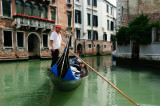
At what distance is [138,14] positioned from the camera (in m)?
10.5

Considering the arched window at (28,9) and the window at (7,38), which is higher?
the arched window at (28,9)

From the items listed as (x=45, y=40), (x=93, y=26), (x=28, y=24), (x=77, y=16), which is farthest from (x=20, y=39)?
(x=93, y=26)

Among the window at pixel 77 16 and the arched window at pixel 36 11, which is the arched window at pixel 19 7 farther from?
the window at pixel 77 16

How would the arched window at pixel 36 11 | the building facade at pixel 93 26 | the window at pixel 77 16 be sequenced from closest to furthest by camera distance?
the arched window at pixel 36 11, the window at pixel 77 16, the building facade at pixel 93 26

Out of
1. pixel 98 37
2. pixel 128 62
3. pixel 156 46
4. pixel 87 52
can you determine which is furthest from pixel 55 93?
pixel 98 37

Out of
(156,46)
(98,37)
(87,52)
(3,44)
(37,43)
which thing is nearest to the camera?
(156,46)

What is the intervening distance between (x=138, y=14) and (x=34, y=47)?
8.79 metres

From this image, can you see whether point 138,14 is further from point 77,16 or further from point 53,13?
point 53,13

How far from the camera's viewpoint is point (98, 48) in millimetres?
19406

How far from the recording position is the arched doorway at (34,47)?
12.6 m

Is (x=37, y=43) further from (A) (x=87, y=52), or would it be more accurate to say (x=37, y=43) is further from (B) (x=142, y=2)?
(B) (x=142, y=2)

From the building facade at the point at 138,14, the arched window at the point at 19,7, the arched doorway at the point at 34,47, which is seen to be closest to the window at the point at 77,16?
the arched doorway at the point at 34,47

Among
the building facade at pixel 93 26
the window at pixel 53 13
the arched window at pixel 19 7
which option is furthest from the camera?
Answer: the building facade at pixel 93 26

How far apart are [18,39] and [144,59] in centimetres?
885
